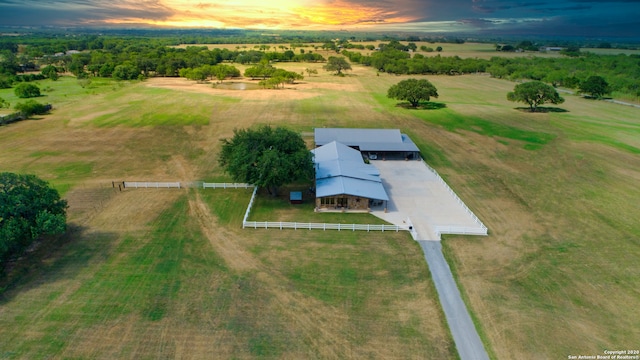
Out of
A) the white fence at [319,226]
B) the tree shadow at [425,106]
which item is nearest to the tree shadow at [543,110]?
the tree shadow at [425,106]

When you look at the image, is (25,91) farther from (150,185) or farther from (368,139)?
(368,139)

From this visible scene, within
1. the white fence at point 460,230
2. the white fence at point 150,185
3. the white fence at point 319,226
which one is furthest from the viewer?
the white fence at point 150,185

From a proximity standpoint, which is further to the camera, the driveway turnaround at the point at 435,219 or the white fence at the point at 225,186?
the white fence at the point at 225,186

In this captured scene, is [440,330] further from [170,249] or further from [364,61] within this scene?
[364,61]

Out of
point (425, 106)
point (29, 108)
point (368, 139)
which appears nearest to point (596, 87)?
point (425, 106)

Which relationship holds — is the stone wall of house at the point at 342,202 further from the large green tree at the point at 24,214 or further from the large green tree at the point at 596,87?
the large green tree at the point at 596,87

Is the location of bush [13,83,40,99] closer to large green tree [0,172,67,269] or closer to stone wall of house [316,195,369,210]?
large green tree [0,172,67,269]

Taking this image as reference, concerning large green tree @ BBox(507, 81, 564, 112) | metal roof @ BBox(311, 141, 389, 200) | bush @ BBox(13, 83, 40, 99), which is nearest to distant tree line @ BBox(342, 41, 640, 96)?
large green tree @ BBox(507, 81, 564, 112)
